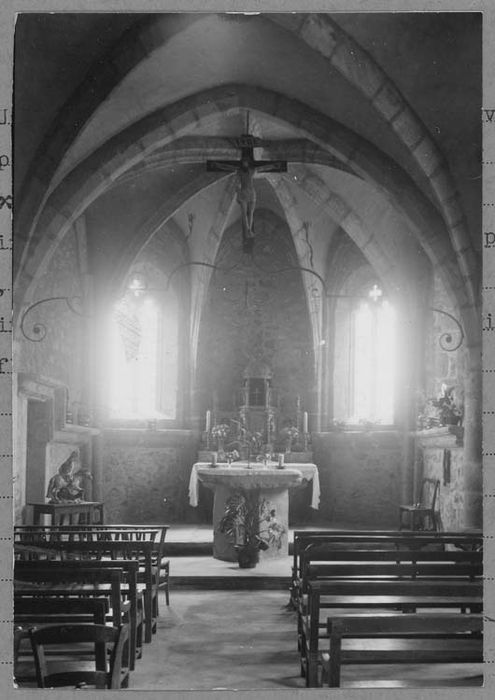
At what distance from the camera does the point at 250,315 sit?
1809 cm

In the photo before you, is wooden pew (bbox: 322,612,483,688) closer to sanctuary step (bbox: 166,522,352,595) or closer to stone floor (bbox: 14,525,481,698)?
stone floor (bbox: 14,525,481,698)

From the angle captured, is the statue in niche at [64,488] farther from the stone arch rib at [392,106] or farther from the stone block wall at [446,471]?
the stone arch rib at [392,106]

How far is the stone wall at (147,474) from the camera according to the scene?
1708 cm

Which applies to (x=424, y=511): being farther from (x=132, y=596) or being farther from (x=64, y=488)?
(x=132, y=596)

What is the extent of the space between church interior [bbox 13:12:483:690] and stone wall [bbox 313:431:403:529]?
0.04 m

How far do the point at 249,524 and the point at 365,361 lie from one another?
22.4 feet

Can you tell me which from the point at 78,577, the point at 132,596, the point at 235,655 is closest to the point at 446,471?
the point at 235,655

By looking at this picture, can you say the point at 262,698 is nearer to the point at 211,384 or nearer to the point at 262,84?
the point at 262,84

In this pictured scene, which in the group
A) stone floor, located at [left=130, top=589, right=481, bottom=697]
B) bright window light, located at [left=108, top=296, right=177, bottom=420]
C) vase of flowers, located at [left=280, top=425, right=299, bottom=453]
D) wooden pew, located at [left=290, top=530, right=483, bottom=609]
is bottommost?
stone floor, located at [left=130, top=589, right=481, bottom=697]

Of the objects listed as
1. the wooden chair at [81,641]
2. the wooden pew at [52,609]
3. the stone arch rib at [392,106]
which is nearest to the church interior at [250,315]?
the stone arch rib at [392,106]

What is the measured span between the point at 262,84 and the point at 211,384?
739 centimetres

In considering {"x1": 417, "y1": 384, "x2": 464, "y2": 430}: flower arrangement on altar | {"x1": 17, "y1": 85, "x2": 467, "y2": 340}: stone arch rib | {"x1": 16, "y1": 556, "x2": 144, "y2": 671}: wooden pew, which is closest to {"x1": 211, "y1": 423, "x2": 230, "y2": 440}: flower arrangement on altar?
{"x1": 417, "y1": 384, "x2": 464, "y2": 430}: flower arrangement on altar

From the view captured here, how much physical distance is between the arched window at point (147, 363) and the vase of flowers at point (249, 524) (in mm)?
6061

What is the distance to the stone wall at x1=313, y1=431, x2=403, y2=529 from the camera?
55.1ft
